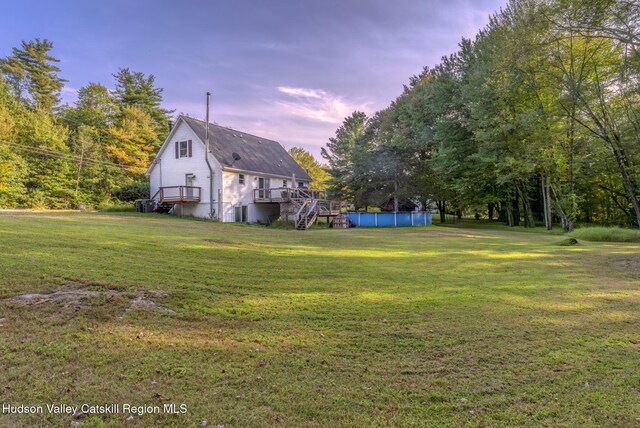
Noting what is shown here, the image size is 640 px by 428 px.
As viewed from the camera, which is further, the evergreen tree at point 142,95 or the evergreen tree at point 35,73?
the evergreen tree at point 142,95

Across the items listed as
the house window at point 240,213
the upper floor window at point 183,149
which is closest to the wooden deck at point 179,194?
the upper floor window at point 183,149

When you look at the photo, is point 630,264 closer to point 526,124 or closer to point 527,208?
point 526,124

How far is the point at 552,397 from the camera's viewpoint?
263cm

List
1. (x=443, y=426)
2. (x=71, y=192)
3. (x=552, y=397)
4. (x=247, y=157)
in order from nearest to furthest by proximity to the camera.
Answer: (x=443, y=426) → (x=552, y=397) → (x=247, y=157) → (x=71, y=192)

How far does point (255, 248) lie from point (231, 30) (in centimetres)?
1307

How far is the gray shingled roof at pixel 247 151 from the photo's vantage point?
77.6 ft

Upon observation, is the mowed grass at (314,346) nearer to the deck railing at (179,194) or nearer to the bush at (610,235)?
the bush at (610,235)

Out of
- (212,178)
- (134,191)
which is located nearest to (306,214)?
(212,178)

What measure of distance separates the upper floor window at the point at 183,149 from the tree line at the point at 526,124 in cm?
1426

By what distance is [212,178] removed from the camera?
894 inches

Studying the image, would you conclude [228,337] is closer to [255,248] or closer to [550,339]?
[550,339]

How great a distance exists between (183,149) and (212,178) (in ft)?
11.5

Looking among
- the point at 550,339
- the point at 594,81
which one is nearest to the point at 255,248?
the point at 550,339

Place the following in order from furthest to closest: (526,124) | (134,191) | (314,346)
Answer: (134,191)
(526,124)
(314,346)
